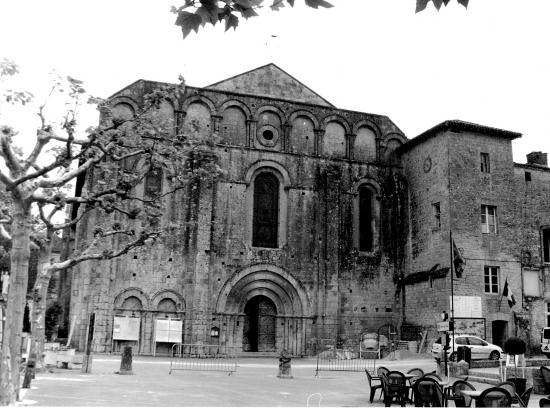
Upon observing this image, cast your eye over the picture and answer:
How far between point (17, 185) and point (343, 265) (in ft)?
72.8

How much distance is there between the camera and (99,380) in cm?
1639

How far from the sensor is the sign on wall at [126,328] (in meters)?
27.3

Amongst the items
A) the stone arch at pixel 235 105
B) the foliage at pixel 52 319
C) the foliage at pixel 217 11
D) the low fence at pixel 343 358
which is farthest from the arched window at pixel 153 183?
the foliage at pixel 217 11

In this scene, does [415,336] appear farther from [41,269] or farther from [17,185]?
[17,185]

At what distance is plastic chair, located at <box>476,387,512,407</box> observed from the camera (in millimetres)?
9117

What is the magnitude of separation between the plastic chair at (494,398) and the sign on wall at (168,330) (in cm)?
2038

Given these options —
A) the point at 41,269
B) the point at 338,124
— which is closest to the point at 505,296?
the point at 338,124

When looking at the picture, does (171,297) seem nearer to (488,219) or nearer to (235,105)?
(235,105)

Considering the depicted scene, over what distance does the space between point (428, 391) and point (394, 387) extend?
1.91 metres

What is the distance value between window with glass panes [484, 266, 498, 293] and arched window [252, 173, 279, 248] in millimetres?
10434

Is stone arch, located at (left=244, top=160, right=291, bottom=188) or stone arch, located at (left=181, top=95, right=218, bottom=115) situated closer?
stone arch, located at (left=181, top=95, right=218, bottom=115)

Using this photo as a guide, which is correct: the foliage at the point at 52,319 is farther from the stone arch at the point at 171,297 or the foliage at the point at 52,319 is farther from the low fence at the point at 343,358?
the low fence at the point at 343,358

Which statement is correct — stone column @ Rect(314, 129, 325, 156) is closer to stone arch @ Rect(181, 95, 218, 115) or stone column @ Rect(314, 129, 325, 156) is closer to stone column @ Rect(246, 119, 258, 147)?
stone column @ Rect(246, 119, 258, 147)

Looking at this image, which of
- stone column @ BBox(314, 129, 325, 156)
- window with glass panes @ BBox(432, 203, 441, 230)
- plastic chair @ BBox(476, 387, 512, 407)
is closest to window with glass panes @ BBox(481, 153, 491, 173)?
window with glass panes @ BBox(432, 203, 441, 230)
